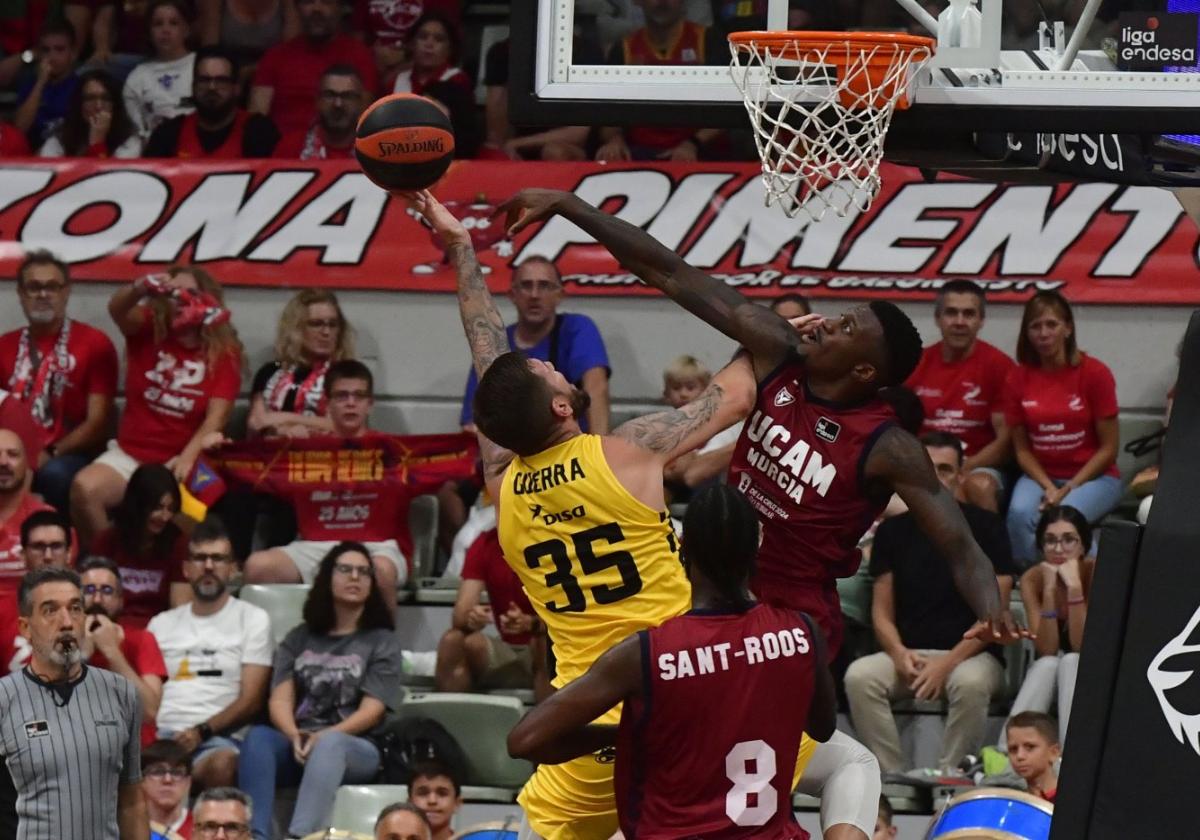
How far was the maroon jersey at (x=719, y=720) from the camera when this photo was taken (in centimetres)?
496

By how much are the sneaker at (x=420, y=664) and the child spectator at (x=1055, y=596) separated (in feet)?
9.31

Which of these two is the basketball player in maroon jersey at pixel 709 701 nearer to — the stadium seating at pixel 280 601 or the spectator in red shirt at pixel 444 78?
the stadium seating at pixel 280 601

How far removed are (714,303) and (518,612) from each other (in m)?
3.57

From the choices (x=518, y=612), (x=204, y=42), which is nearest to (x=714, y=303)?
(x=518, y=612)

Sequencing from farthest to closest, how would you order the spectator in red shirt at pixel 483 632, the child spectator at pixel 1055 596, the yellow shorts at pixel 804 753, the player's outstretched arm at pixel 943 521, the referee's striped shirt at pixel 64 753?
1. the spectator in red shirt at pixel 483 632
2. the child spectator at pixel 1055 596
3. the referee's striped shirt at pixel 64 753
4. the yellow shorts at pixel 804 753
5. the player's outstretched arm at pixel 943 521

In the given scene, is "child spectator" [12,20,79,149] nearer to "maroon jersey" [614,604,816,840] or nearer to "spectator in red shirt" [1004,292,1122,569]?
"spectator in red shirt" [1004,292,1122,569]

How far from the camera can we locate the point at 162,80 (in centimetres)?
1241

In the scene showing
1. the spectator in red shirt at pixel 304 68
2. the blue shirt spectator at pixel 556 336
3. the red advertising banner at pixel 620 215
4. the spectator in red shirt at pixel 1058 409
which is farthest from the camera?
the spectator in red shirt at pixel 304 68

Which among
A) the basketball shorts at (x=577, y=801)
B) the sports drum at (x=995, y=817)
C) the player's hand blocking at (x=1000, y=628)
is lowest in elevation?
the sports drum at (x=995, y=817)

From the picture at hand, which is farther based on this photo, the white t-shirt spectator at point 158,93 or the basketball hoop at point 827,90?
the white t-shirt spectator at point 158,93

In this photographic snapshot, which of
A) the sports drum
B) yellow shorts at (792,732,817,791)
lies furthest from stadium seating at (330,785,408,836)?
yellow shorts at (792,732,817,791)

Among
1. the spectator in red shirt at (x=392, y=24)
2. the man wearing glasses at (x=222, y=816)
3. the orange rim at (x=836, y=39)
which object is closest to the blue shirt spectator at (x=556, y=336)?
the spectator in red shirt at (x=392, y=24)

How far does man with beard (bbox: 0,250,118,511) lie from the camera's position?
1102cm

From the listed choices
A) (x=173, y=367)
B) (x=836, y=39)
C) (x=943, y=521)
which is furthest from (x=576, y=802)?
(x=173, y=367)
